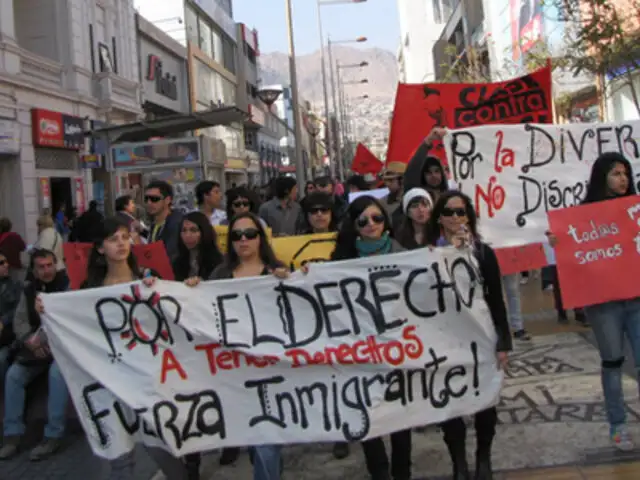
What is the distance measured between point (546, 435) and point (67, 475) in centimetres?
316

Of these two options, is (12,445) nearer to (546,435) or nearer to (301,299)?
(301,299)

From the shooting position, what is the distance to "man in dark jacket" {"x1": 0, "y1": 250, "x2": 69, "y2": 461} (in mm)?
5297

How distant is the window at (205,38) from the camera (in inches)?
1505

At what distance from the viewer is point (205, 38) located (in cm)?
3941

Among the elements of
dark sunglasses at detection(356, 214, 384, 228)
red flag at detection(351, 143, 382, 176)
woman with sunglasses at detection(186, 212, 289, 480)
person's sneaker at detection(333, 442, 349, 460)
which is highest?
red flag at detection(351, 143, 382, 176)

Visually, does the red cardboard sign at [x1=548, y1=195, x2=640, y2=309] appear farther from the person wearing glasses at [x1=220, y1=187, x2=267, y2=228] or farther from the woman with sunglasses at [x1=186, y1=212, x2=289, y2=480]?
the person wearing glasses at [x1=220, y1=187, x2=267, y2=228]

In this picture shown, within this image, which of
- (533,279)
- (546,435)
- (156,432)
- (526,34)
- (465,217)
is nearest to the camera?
(156,432)

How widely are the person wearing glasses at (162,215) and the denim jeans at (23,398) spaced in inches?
49.6

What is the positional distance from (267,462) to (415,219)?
1831 millimetres

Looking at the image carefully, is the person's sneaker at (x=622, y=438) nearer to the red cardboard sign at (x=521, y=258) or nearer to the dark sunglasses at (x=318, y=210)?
the red cardboard sign at (x=521, y=258)

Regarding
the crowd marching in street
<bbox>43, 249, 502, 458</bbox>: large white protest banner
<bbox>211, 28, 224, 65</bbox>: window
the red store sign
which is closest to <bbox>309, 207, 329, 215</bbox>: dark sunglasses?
the crowd marching in street

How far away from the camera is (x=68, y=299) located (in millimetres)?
4039

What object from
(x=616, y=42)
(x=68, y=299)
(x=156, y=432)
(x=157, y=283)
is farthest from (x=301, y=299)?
(x=616, y=42)

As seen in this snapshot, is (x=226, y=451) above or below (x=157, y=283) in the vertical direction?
below
